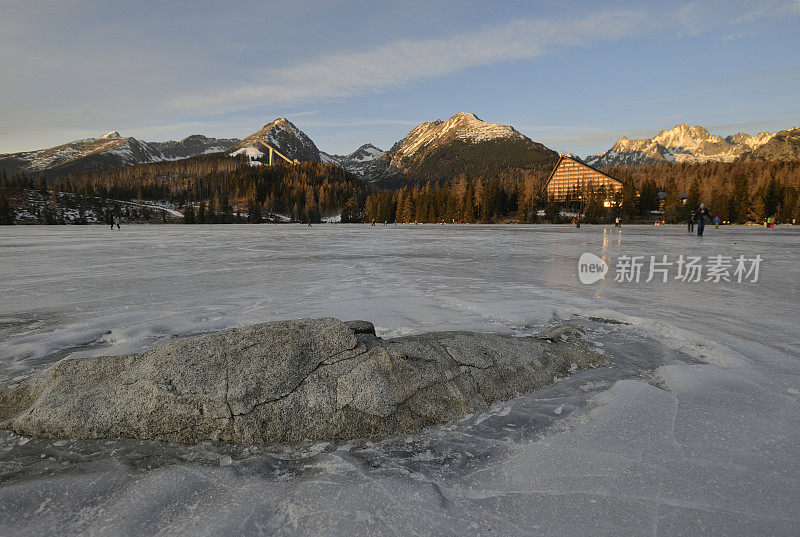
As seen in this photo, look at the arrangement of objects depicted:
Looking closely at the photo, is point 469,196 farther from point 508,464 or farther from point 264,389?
point 508,464

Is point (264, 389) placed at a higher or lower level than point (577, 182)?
lower

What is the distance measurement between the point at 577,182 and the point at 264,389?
130 m

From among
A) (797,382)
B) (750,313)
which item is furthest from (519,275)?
(797,382)

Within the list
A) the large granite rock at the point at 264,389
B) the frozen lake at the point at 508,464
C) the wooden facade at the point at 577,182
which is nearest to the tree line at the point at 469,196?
the wooden facade at the point at 577,182

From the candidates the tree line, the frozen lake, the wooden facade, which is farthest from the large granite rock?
the wooden facade

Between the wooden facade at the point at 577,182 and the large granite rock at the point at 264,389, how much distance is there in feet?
370

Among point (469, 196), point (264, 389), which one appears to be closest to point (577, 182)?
point (469, 196)

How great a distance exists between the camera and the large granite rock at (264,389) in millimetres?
3117

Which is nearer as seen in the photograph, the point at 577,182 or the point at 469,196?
the point at 469,196

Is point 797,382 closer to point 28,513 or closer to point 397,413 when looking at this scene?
point 397,413

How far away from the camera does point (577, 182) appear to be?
119 m

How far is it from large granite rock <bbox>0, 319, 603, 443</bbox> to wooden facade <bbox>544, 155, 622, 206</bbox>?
11264cm

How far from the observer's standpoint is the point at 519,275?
11586 mm

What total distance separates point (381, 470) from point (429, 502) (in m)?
0.46
